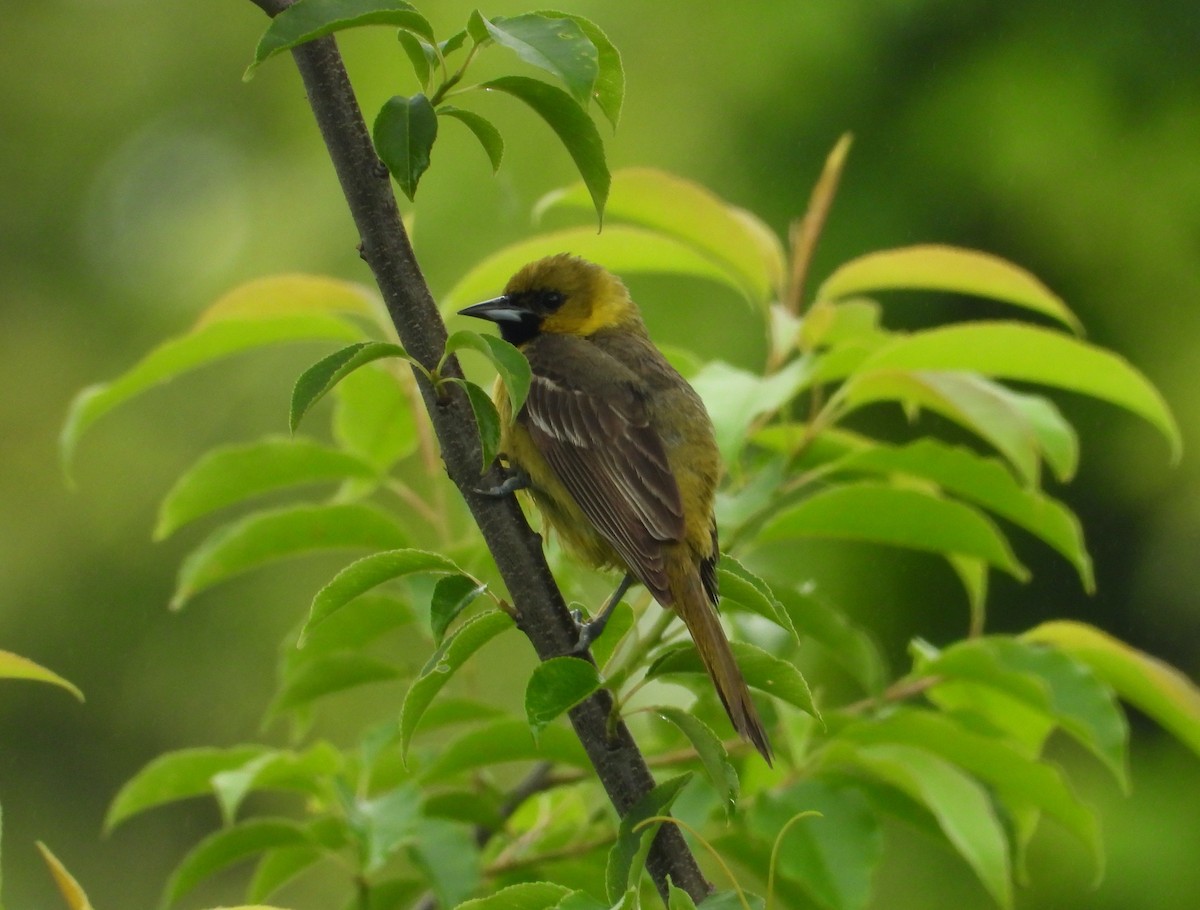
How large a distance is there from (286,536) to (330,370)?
111 centimetres

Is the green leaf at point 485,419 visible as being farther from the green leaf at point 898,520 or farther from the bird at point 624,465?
the green leaf at point 898,520

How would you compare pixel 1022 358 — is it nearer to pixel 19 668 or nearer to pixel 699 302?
pixel 19 668

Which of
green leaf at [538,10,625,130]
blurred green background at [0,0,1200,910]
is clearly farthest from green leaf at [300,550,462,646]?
blurred green background at [0,0,1200,910]

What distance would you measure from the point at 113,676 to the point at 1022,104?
5.96m

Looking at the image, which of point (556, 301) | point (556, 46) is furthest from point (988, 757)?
point (556, 301)

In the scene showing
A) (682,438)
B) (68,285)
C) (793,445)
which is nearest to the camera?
(793,445)

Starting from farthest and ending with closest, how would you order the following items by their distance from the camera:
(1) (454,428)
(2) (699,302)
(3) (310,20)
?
(2) (699,302), (1) (454,428), (3) (310,20)

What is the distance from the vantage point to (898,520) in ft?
7.72

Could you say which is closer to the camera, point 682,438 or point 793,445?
point 793,445

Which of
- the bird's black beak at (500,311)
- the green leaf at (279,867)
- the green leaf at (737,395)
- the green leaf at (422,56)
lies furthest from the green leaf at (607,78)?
the bird's black beak at (500,311)

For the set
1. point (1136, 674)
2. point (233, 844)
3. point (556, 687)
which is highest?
point (556, 687)

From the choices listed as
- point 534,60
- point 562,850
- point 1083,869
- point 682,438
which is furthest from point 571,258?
point 1083,869

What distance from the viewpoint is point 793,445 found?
2527mm

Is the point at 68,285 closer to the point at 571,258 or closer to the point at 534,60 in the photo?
the point at 571,258
